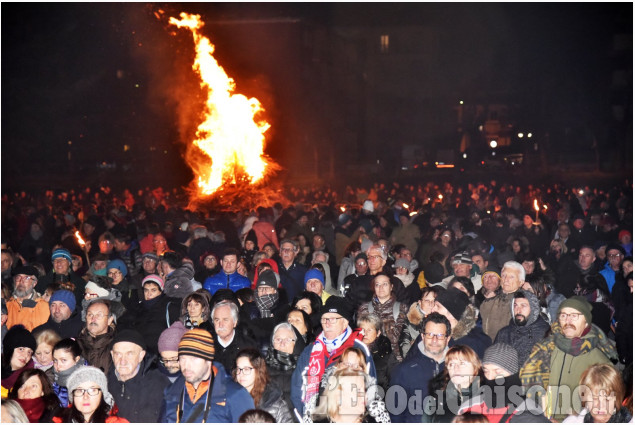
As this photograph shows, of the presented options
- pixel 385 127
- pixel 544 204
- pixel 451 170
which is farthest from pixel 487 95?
pixel 544 204

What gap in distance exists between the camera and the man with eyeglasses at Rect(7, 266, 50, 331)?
27.1 feet

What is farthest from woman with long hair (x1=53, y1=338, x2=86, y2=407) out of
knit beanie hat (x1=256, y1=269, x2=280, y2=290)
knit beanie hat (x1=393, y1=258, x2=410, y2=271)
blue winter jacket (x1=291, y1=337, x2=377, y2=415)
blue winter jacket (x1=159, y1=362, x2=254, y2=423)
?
knit beanie hat (x1=393, y1=258, x2=410, y2=271)

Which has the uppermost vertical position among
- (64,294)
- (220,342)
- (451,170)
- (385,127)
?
(385,127)

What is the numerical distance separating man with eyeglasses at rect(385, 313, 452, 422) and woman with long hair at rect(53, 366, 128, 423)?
6.73 ft

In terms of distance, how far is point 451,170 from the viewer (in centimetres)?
5394

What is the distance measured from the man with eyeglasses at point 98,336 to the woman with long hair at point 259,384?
1518mm

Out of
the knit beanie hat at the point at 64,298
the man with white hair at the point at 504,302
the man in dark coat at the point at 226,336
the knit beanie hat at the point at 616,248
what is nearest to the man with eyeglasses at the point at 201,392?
the man in dark coat at the point at 226,336

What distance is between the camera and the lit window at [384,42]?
220 ft

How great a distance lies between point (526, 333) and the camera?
23.2 feet

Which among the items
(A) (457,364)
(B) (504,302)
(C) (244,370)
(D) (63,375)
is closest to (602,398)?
(A) (457,364)

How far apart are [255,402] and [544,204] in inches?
616

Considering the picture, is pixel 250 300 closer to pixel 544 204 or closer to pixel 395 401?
pixel 395 401

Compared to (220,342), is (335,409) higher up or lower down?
lower down

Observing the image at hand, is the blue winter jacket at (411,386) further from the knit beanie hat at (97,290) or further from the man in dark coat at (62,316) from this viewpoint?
the knit beanie hat at (97,290)
